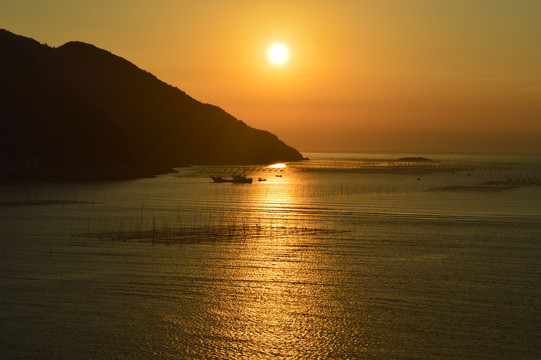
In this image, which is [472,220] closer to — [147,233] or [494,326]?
[147,233]

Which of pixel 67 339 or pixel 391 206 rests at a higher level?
pixel 391 206

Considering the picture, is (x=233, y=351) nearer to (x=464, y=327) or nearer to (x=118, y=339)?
(x=118, y=339)

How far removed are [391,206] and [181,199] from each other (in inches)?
1013

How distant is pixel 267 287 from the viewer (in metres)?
27.2

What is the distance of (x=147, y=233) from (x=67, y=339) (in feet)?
76.8

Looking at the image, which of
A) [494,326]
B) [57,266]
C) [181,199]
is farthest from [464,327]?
[181,199]

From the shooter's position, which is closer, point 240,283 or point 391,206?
point 240,283

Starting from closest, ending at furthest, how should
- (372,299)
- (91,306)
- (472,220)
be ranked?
(91,306) → (372,299) → (472,220)

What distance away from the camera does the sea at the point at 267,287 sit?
1996 cm

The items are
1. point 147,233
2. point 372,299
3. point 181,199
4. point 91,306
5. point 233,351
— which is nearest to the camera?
point 233,351

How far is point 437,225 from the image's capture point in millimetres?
51094

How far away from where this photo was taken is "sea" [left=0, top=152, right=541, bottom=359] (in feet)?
65.5

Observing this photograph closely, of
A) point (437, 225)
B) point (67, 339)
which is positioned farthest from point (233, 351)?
point (437, 225)

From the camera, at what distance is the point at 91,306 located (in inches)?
935
